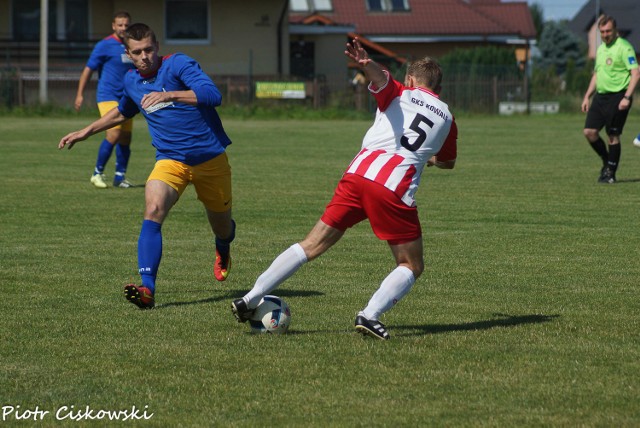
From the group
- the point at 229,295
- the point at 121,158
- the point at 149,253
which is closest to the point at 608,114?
the point at 121,158

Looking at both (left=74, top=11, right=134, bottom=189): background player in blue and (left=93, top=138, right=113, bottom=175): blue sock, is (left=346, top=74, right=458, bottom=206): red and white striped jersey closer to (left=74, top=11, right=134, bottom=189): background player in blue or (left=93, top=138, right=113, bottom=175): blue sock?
(left=74, top=11, right=134, bottom=189): background player in blue

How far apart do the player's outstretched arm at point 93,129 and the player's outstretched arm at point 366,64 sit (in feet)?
8.19

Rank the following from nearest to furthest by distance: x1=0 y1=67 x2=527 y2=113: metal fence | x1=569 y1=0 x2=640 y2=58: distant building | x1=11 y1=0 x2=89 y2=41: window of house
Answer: x1=0 y1=67 x2=527 y2=113: metal fence → x1=11 y1=0 x2=89 y2=41: window of house → x1=569 y1=0 x2=640 y2=58: distant building

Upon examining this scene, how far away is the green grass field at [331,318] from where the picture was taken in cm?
519

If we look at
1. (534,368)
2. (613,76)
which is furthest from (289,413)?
(613,76)

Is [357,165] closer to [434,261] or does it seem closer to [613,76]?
[434,261]

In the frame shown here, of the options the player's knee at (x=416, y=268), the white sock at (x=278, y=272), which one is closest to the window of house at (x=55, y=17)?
the white sock at (x=278, y=272)

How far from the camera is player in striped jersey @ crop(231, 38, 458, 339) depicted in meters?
6.51

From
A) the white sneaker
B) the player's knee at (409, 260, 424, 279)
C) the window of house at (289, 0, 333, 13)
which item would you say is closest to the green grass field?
the white sneaker

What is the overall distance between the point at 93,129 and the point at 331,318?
7.49 feet

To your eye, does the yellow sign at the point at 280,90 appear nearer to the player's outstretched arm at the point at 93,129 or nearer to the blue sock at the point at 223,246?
the blue sock at the point at 223,246

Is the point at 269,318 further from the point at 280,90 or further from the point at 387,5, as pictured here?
the point at 387,5

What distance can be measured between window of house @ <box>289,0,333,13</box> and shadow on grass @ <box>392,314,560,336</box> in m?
50.1

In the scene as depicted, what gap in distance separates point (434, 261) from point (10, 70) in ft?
98.2
